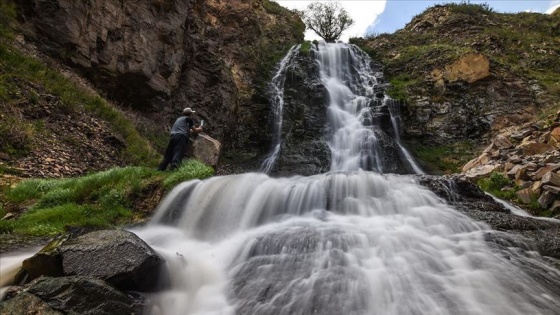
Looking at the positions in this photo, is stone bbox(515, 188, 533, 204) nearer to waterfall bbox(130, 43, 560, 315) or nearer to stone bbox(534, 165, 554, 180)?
stone bbox(534, 165, 554, 180)

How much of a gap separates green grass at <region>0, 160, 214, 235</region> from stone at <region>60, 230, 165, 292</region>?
2.10m

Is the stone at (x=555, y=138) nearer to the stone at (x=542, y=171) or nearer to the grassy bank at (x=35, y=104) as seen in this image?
the stone at (x=542, y=171)

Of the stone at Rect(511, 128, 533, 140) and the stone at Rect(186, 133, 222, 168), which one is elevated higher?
the stone at Rect(511, 128, 533, 140)

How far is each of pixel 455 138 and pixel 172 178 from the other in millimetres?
14383

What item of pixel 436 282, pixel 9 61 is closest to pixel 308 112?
pixel 9 61

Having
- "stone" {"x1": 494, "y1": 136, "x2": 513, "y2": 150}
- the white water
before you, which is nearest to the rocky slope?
"stone" {"x1": 494, "y1": 136, "x2": 513, "y2": 150}

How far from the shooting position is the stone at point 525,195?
8961 millimetres

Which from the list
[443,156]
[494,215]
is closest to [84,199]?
[494,215]

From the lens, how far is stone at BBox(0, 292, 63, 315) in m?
3.48

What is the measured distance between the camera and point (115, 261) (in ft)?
14.6

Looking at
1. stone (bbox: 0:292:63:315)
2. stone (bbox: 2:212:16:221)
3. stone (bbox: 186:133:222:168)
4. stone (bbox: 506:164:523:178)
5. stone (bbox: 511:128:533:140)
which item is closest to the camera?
stone (bbox: 0:292:63:315)

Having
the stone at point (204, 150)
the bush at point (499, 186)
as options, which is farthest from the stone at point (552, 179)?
the stone at point (204, 150)

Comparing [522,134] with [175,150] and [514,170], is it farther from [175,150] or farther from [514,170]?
[175,150]

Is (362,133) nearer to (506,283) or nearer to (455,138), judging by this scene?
(455,138)
